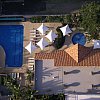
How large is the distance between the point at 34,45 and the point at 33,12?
11.5ft

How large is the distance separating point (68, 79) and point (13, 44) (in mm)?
7234

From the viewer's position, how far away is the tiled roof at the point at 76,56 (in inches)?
1383

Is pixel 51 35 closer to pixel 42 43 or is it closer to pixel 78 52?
pixel 42 43

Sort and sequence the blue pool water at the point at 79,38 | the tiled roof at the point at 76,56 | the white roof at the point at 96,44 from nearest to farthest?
the tiled roof at the point at 76,56, the white roof at the point at 96,44, the blue pool water at the point at 79,38

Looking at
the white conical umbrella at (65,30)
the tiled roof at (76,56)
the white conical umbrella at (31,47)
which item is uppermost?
the white conical umbrella at (65,30)

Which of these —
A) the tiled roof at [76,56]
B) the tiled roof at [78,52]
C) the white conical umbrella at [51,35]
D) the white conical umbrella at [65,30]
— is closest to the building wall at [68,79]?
the tiled roof at [76,56]

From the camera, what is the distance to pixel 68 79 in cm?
3562

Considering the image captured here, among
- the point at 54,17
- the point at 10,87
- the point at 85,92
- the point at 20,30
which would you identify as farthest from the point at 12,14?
the point at 85,92

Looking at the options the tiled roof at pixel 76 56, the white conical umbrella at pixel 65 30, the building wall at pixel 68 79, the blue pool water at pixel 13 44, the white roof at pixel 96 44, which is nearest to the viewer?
the tiled roof at pixel 76 56

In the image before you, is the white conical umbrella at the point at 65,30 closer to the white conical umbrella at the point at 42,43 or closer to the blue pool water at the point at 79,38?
the blue pool water at the point at 79,38

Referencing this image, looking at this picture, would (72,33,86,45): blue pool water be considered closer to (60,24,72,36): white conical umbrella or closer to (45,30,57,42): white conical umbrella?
(60,24,72,36): white conical umbrella

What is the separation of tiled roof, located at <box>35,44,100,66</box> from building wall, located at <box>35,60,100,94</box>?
418 mm

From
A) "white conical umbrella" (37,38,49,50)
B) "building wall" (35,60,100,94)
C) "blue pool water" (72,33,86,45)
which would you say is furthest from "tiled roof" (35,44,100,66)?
"blue pool water" (72,33,86,45)

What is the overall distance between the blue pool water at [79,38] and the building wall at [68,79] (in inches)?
143
